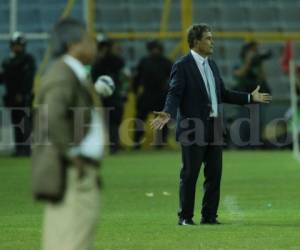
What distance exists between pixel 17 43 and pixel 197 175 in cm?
1313

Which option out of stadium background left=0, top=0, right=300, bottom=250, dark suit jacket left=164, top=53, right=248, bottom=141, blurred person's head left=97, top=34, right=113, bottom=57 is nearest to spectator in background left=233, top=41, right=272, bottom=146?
stadium background left=0, top=0, right=300, bottom=250

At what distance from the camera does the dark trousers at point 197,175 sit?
13117 mm

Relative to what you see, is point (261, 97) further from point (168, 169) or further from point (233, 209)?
point (168, 169)

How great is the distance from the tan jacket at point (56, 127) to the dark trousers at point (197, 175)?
5116 millimetres

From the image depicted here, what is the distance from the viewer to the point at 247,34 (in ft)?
95.5

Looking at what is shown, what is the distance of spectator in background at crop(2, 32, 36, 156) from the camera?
25734mm

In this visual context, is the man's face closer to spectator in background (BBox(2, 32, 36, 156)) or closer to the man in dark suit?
the man in dark suit

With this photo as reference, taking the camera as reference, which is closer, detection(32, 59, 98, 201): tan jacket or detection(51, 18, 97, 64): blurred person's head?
detection(32, 59, 98, 201): tan jacket

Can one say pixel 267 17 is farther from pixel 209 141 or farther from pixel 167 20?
pixel 209 141

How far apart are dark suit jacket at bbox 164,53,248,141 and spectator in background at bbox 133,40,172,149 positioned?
44.8 feet

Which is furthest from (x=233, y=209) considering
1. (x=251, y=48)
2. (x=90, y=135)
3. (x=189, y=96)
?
(x=251, y=48)

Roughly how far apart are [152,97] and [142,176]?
281 inches

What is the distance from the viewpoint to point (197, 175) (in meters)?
13.2

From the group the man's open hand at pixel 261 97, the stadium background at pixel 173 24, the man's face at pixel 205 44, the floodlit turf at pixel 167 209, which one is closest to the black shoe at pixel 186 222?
the floodlit turf at pixel 167 209
